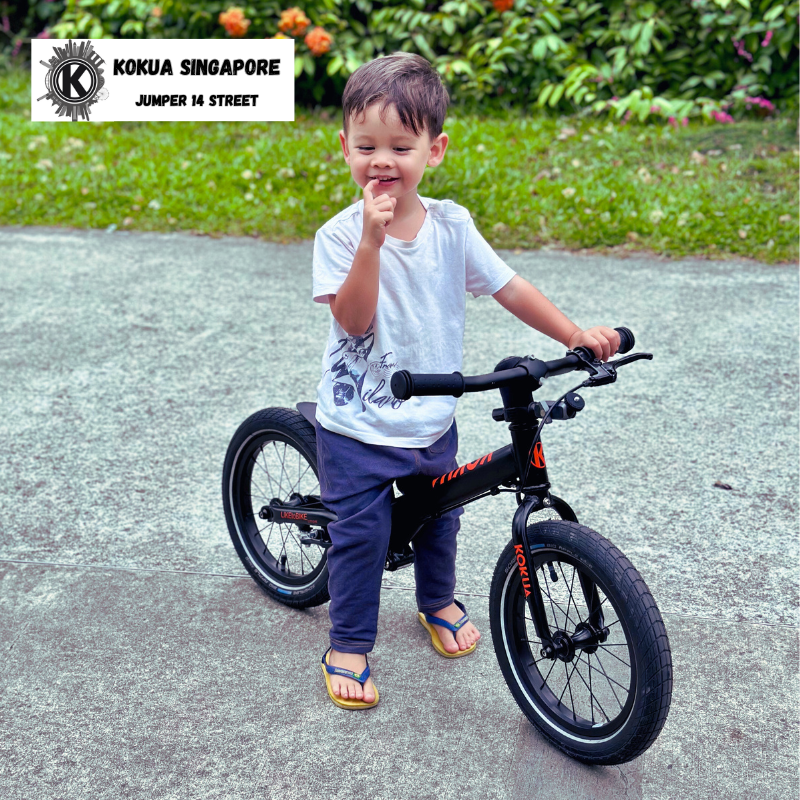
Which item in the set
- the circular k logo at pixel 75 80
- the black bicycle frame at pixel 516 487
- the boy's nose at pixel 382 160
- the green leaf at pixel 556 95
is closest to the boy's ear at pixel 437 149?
the boy's nose at pixel 382 160

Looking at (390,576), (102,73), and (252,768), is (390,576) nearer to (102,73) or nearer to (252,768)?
(252,768)

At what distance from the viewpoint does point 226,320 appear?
516 centimetres

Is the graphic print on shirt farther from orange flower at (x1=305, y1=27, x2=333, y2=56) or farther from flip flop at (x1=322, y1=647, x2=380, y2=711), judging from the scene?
orange flower at (x1=305, y1=27, x2=333, y2=56)

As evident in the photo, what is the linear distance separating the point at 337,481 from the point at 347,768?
673 millimetres

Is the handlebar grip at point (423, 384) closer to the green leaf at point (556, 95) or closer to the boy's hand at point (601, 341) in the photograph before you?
the boy's hand at point (601, 341)

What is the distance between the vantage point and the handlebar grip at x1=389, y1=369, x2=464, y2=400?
1872 mm

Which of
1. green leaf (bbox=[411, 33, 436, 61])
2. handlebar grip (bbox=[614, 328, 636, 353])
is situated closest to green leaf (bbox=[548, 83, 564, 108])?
green leaf (bbox=[411, 33, 436, 61])

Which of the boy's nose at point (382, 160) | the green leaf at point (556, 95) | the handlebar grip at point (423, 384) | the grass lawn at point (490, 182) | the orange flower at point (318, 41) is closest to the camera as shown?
the handlebar grip at point (423, 384)

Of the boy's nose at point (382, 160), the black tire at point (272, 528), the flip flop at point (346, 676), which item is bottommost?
the flip flop at point (346, 676)

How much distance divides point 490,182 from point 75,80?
4113 mm

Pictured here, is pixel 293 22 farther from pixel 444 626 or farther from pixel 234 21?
pixel 444 626

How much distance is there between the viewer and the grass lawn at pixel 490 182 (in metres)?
6.27

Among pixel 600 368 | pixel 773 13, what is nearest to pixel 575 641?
Result: pixel 600 368

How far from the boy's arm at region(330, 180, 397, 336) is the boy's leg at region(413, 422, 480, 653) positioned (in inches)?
19.8
